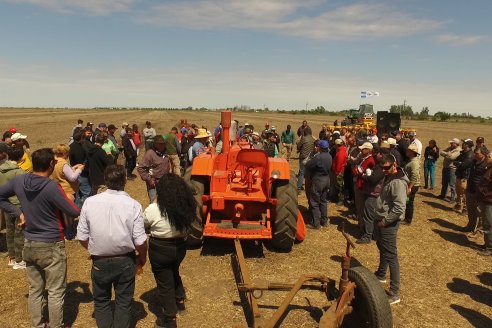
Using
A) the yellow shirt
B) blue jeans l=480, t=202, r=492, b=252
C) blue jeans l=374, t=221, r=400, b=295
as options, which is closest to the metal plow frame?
blue jeans l=374, t=221, r=400, b=295

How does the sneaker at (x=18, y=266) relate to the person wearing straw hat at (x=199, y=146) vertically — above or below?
below

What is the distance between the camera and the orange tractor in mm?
5438

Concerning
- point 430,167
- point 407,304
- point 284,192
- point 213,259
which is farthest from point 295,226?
point 430,167

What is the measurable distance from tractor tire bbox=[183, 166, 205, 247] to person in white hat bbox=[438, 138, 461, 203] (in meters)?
6.59

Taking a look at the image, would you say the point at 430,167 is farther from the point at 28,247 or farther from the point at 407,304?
the point at 28,247

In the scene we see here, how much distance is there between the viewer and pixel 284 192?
5676 millimetres

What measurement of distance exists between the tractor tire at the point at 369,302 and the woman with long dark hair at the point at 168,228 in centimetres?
171

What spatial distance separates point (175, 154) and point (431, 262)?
21.4ft

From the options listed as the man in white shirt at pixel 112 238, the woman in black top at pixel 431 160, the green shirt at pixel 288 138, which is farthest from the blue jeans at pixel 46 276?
Result: the green shirt at pixel 288 138

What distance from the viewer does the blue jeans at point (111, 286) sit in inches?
123

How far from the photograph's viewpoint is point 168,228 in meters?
3.44

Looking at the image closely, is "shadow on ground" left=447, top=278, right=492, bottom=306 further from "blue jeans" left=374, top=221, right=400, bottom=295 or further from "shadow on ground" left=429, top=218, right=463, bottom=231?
"shadow on ground" left=429, top=218, right=463, bottom=231

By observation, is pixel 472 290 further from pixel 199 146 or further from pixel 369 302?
pixel 199 146

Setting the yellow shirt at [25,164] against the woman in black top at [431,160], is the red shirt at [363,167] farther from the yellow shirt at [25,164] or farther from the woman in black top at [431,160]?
the yellow shirt at [25,164]
